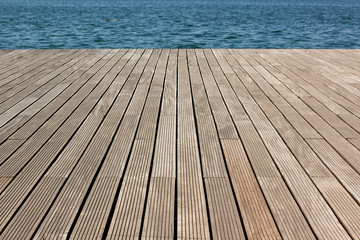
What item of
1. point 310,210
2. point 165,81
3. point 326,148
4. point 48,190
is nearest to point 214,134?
point 326,148

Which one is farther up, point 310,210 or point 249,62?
point 310,210

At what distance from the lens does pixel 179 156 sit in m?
1.76

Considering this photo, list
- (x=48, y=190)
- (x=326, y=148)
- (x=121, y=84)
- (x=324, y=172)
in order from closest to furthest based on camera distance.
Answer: (x=48, y=190) → (x=324, y=172) → (x=326, y=148) → (x=121, y=84)

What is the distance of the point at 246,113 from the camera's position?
2391 millimetres

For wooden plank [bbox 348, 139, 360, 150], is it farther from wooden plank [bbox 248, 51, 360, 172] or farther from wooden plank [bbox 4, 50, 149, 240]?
wooden plank [bbox 4, 50, 149, 240]

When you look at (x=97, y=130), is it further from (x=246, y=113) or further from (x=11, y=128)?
(x=246, y=113)

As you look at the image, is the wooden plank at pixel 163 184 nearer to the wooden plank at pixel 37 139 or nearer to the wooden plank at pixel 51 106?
the wooden plank at pixel 37 139

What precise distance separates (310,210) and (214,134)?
82 cm

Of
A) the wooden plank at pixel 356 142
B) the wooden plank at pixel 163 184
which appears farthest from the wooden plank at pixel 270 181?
the wooden plank at pixel 356 142

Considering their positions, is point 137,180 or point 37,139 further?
point 37,139

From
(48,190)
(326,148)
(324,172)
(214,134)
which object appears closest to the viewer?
(48,190)

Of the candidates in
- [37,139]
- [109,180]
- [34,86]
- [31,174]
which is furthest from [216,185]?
[34,86]

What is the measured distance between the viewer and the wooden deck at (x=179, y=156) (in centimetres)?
126

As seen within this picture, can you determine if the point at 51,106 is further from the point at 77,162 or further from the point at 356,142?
the point at 356,142
